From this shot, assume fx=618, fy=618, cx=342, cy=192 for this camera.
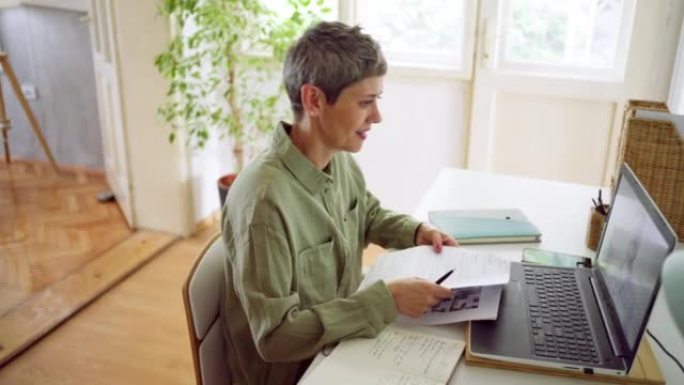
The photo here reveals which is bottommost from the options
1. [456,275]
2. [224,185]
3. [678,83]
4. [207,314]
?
[224,185]

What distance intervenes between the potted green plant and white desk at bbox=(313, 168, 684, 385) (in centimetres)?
110

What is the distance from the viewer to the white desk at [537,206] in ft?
3.76

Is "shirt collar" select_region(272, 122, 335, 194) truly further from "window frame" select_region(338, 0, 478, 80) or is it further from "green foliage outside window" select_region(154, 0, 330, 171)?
"window frame" select_region(338, 0, 478, 80)

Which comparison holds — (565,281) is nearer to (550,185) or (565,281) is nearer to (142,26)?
(550,185)

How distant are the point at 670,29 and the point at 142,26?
7.30 feet

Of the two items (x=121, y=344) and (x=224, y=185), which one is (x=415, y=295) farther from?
(x=224, y=185)

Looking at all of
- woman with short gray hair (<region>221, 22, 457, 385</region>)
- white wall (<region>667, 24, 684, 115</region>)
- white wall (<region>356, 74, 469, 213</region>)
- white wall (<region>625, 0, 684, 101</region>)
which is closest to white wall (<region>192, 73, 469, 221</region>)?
white wall (<region>356, 74, 469, 213</region>)

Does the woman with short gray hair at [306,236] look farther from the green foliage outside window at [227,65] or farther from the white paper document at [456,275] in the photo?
the green foliage outside window at [227,65]

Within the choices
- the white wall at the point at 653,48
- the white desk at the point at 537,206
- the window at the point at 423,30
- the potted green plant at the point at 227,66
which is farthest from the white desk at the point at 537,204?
the potted green plant at the point at 227,66

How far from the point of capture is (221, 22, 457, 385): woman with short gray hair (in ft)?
3.62

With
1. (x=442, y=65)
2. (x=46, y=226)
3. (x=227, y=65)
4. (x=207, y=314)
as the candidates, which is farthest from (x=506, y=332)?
(x=46, y=226)

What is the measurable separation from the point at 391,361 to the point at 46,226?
9.00ft

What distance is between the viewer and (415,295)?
114 cm

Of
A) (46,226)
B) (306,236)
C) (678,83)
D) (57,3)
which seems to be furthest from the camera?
(57,3)
